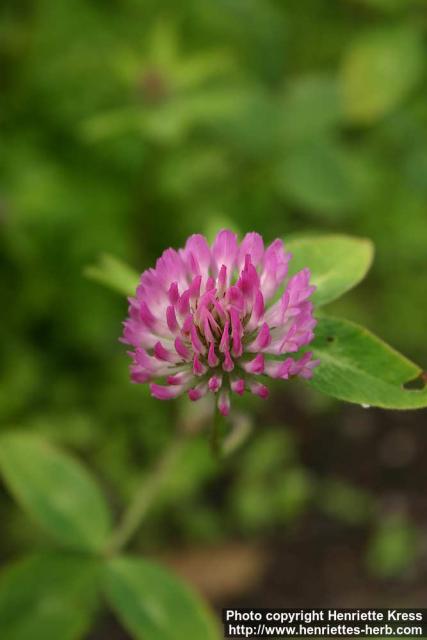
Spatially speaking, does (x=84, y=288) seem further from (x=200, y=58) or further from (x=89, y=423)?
(x=200, y=58)

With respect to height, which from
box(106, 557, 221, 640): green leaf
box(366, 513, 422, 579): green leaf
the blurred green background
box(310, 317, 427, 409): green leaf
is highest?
the blurred green background

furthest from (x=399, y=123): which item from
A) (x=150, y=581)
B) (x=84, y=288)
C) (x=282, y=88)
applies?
(x=150, y=581)

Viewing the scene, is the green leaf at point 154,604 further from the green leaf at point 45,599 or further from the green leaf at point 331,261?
the green leaf at point 331,261

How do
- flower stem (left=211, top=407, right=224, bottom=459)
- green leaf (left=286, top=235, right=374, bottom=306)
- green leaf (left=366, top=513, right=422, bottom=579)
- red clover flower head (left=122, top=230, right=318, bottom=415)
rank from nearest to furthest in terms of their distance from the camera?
red clover flower head (left=122, top=230, right=318, bottom=415)
flower stem (left=211, top=407, right=224, bottom=459)
green leaf (left=286, top=235, right=374, bottom=306)
green leaf (left=366, top=513, right=422, bottom=579)

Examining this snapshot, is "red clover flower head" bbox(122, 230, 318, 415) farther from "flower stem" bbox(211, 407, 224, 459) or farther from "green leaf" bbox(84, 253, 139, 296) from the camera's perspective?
"green leaf" bbox(84, 253, 139, 296)

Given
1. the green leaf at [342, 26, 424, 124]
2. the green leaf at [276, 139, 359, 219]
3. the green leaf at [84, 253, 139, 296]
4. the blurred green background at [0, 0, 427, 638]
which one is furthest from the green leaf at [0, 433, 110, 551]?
the green leaf at [342, 26, 424, 124]

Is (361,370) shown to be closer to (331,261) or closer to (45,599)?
(331,261)

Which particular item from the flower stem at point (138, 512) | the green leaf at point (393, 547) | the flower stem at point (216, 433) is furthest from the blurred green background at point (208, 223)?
the flower stem at point (216, 433)
